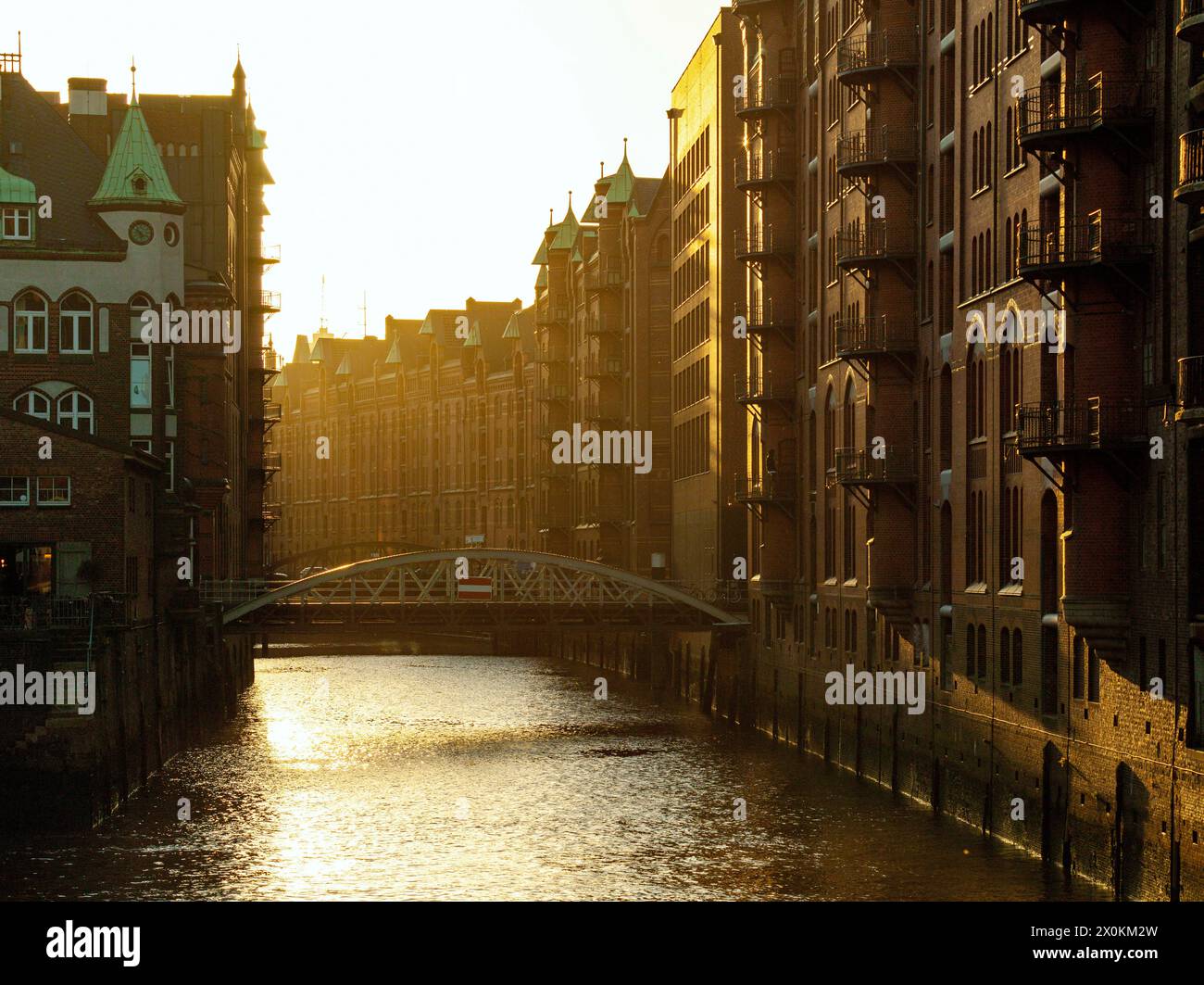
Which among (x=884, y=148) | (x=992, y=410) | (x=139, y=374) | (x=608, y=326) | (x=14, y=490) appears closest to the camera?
(x=992, y=410)

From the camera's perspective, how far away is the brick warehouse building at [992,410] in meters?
33.9

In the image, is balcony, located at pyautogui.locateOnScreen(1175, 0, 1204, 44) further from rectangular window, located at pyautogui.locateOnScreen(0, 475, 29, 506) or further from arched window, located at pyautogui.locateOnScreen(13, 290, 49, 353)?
arched window, located at pyautogui.locateOnScreen(13, 290, 49, 353)

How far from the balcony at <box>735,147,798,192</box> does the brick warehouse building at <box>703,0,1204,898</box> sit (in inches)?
4.5

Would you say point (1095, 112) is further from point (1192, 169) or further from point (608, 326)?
point (608, 326)

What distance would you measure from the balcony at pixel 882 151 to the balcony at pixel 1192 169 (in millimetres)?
20326

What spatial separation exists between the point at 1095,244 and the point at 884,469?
17.3 m

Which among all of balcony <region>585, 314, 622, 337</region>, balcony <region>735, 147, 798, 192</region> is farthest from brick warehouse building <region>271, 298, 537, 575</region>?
balcony <region>735, 147, 798, 192</region>

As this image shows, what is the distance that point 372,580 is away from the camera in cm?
13912

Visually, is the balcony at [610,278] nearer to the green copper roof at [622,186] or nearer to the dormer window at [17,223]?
the green copper roof at [622,186]

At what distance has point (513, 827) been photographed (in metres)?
45.9

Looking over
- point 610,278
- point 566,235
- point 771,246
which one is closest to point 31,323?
point 771,246

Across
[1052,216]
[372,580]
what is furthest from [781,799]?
[372,580]

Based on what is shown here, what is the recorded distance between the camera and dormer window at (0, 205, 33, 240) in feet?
200
